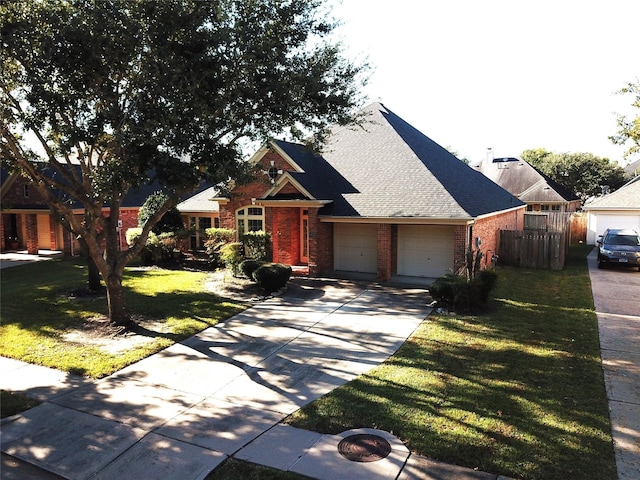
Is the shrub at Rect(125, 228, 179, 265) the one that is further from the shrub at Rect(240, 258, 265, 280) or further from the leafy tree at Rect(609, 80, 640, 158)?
the leafy tree at Rect(609, 80, 640, 158)

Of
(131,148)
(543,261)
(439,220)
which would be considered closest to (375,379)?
(131,148)

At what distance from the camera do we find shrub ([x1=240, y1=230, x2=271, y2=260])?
1798 centimetres

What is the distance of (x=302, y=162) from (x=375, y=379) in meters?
12.7

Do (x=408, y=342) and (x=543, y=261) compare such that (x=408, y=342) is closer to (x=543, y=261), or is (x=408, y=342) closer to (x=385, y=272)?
(x=385, y=272)

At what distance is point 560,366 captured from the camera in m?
8.39

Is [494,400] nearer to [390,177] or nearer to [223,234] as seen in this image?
[390,177]

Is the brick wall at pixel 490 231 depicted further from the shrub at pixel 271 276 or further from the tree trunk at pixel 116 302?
the tree trunk at pixel 116 302

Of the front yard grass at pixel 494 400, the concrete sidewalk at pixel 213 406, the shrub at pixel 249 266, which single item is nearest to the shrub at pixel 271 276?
the shrub at pixel 249 266

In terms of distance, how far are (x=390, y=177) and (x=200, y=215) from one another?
10.5 m

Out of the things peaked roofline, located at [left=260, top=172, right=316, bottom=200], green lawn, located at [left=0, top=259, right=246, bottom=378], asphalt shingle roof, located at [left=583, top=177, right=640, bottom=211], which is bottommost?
green lawn, located at [left=0, top=259, right=246, bottom=378]

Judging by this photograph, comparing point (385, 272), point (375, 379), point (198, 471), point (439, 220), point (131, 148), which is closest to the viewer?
point (198, 471)

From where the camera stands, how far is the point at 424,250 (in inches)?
666

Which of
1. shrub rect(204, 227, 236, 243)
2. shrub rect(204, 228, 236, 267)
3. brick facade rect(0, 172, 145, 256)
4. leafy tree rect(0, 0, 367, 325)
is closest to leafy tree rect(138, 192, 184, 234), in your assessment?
shrub rect(204, 228, 236, 267)

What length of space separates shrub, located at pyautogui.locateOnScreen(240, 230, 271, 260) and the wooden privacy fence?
35.4 feet
